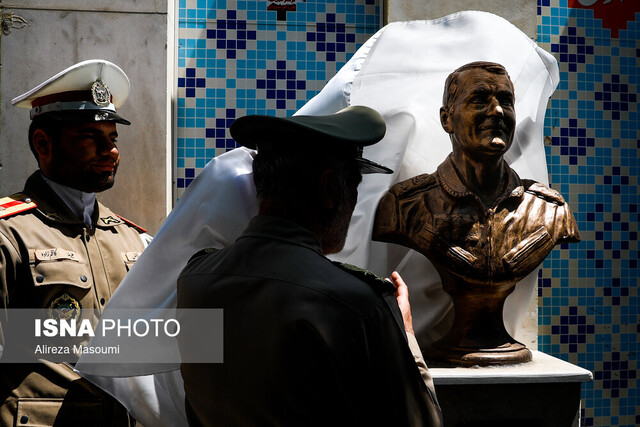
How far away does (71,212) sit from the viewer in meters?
2.55

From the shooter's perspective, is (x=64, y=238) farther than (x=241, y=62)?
No

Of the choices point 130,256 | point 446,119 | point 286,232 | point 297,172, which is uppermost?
point 446,119

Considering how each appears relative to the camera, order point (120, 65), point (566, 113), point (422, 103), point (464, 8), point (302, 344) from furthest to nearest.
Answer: point (566, 113) < point (464, 8) < point (120, 65) < point (422, 103) < point (302, 344)

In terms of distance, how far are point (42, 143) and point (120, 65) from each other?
1.11 meters

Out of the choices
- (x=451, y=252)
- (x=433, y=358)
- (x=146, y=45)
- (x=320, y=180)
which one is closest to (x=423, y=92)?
(x=451, y=252)

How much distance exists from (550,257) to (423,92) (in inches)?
63.0

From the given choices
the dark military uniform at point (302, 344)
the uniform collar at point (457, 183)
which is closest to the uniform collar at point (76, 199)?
the dark military uniform at point (302, 344)

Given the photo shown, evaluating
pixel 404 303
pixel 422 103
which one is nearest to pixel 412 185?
pixel 422 103

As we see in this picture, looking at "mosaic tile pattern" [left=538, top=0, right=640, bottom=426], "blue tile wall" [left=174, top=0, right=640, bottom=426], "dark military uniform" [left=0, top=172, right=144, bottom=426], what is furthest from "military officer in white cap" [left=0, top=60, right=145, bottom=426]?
"mosaic tile pattern" [left=538, top=0, right=640, bottom=426]

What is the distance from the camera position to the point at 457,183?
2.71 m

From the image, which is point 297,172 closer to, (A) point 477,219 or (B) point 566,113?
(A) point 477,219

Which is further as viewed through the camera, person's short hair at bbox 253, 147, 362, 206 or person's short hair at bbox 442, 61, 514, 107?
person's short hair at bbox 442, 61, 514, 107

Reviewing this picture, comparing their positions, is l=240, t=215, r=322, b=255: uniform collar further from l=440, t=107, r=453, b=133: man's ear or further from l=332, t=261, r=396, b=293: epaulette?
l=440, t=107, r=453, b=133: man's ear

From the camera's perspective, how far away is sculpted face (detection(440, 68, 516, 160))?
2.62 meters
